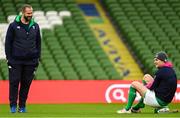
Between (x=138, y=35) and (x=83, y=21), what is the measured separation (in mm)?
1870

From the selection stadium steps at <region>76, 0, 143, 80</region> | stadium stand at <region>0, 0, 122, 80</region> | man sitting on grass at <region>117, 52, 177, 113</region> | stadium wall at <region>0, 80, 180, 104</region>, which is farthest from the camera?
stadium steps at <region>76, 0, 143, 80</region>

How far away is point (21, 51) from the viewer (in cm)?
1298

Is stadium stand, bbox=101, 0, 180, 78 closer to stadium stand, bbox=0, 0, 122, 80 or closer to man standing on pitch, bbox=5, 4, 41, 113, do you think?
stadium stand, bbox=0, 0, 122, 80

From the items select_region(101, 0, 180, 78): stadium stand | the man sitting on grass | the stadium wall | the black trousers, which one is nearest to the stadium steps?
select_region(101, 0, 180, 78): stadium stand

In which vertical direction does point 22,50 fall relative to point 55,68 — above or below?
above

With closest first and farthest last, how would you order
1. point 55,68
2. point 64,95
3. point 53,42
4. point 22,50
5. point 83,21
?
point 22,50 → point 64,95 → point 55,68 → point 53,42 → point 83,21

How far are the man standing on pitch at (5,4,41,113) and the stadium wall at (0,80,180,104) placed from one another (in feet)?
15.4

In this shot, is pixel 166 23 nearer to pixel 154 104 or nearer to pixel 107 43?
pixel 107 43

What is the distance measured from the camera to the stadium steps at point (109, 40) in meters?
22.0

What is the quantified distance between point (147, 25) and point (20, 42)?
450 inches

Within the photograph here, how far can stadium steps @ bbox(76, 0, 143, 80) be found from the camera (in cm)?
2203

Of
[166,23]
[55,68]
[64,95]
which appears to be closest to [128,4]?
[166,23]

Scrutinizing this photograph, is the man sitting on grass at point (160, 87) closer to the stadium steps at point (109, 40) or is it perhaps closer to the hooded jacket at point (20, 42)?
the hooded jacket at point (20, 42)

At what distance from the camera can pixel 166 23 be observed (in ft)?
78.9
